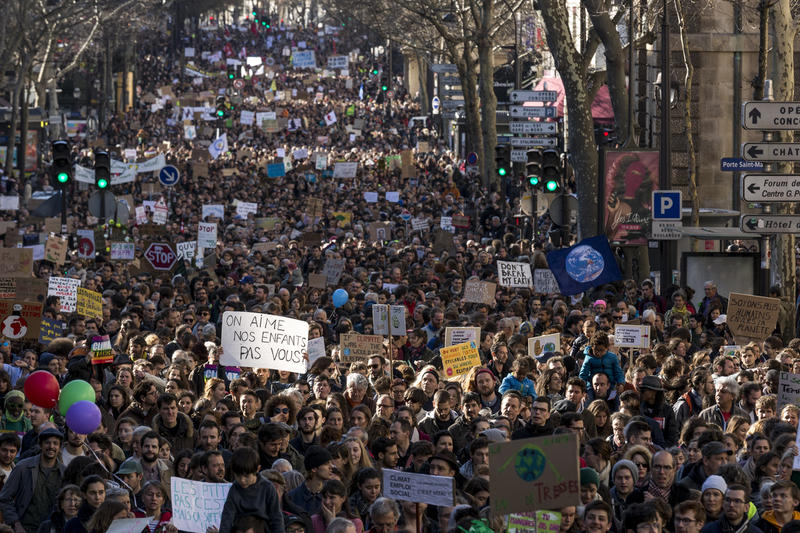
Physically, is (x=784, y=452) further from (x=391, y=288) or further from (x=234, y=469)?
(x=391, y=288)

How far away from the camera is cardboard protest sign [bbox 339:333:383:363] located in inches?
644

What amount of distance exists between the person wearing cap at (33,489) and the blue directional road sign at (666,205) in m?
12.6

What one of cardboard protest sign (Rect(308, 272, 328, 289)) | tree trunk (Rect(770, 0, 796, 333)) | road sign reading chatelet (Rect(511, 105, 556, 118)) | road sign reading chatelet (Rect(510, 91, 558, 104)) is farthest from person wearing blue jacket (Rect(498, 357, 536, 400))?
road sign reading chatelet (Rect(511, 105, 556, 118))

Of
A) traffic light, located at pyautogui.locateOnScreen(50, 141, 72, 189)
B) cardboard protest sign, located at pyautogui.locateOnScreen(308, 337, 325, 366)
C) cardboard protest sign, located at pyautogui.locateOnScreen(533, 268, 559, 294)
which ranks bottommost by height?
cardboard protest sign, located at pyautogui.locateOnScreen(533, 268, 559, 294)

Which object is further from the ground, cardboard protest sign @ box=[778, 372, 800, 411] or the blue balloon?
cardboard protest sign @ box=[778, 372, 800, 411]

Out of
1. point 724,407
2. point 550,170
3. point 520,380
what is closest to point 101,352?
point 520,380

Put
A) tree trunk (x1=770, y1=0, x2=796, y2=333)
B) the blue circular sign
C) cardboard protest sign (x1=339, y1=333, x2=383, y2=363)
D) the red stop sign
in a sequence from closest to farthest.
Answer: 1. cardboard protest sign (x1=339, y1=333, x2=383, y2=363)
2. tree trunk (x1=770, y1=0, x2=796, y2=333)
3. the red stop sign
4. the blue circular sign

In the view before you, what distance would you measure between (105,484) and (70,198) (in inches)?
1398

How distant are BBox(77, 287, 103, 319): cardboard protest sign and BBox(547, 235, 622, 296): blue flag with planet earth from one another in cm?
595

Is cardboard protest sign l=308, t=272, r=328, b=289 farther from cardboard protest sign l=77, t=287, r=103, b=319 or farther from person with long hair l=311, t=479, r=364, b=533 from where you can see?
person with long hair l=311, t=479, r=364, b=533

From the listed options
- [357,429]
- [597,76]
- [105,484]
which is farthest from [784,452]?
[597,76]

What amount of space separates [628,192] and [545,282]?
2.16 meters

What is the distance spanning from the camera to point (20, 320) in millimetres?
18266

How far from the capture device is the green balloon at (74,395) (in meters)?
12.2
